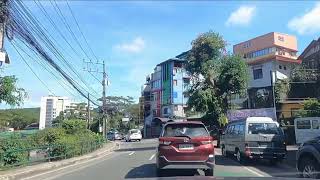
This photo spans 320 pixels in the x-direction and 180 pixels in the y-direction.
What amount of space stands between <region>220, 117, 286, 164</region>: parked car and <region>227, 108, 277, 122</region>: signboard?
59.5ft

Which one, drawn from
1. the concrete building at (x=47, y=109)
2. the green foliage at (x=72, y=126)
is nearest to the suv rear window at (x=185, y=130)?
the green foliage at (x=72, y=126)

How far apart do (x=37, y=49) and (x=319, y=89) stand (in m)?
36.5

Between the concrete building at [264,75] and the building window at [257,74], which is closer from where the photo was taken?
the concrete building at [264,75]

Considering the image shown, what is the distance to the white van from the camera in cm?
2339

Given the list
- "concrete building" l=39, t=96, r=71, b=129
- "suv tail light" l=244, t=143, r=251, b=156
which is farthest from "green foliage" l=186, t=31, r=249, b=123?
"concrete building" l=39, t=96, r=71, b=129

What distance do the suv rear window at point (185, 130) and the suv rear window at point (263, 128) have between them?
5.86 metres

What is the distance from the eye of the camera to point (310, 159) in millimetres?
13172

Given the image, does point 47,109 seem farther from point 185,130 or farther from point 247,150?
point 185,130

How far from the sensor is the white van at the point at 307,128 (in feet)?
76.7

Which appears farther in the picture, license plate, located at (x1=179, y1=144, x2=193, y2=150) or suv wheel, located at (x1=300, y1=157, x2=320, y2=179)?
license plate, located at (x1=179, y1=144, x2=193, y2=150)

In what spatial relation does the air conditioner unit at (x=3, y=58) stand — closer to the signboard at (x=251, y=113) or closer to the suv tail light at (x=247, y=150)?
the suv tail light at (x=247, y=150)

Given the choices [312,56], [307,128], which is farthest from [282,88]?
[307,128]

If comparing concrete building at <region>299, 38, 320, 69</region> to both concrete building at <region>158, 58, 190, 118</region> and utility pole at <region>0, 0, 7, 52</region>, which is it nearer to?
concrete building at <region>158, 58, 190, 118</region>

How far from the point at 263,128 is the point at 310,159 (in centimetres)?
688
